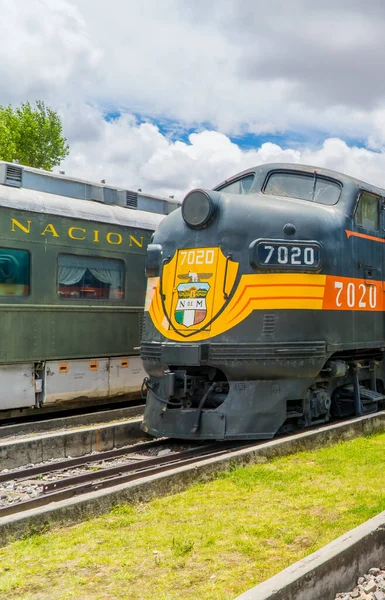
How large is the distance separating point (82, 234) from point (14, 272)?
1.45m

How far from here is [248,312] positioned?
783 centimetres

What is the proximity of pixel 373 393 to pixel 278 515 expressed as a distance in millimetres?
4527

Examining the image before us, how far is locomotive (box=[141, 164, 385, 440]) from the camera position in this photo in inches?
308

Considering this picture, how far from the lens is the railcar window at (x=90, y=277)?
10.6 metres

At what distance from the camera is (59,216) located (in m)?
10.5

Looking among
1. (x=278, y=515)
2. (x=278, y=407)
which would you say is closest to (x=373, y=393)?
(x=278, y=407)

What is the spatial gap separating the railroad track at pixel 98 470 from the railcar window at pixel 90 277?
11.0 ft

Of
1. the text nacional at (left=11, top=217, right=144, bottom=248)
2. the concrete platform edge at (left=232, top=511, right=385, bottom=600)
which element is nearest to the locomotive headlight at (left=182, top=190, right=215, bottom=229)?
the text nacional at (left=11, top=217, right=144, bottom=248)

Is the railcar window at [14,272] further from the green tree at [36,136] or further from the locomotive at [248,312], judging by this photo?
the green tree at [36,136]

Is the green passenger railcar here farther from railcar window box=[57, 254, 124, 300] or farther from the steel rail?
the steel rail

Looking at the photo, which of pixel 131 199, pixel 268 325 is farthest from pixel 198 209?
pixel 131 199

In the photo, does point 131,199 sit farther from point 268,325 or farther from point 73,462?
point 73,462

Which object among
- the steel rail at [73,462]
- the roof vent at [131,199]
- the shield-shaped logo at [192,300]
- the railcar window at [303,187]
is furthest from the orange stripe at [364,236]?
the roof vent at [131,199]

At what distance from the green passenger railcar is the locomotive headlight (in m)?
3.06
